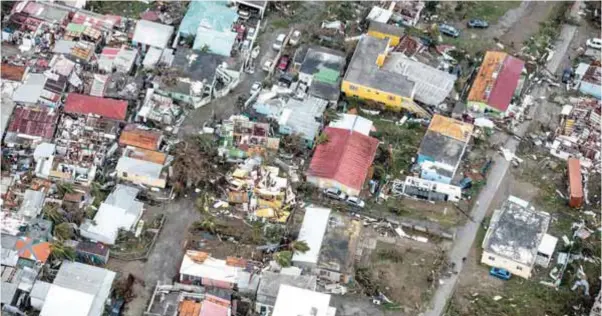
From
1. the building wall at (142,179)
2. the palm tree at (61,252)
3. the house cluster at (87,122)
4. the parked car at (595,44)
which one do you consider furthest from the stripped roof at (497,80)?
the palm tree at (61,252)

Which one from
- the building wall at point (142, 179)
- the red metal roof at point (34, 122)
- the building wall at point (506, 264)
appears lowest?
the building wall at point (142, 179)

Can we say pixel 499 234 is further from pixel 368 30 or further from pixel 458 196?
pixel 368 30

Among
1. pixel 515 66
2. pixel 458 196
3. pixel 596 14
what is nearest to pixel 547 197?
pixel 458 196

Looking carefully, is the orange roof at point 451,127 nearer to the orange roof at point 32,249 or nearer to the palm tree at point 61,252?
the palm tree at point 61,252

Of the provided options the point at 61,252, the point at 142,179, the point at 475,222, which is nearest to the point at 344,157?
the point at 475,222

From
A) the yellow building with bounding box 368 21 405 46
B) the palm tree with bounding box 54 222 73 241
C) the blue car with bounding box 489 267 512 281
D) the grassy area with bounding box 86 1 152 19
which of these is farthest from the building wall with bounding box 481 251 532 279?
the grassy area with bounding box 86 1 152 19

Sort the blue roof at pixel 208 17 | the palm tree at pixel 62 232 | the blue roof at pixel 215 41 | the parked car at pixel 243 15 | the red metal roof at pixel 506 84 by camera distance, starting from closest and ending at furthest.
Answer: the palm tree at pixel 62 232
the red metal roof at pixel 506 84
the blue roof at pixel 215 41
the blue roof at pixel 208 17
the parked car at pixel 243 15

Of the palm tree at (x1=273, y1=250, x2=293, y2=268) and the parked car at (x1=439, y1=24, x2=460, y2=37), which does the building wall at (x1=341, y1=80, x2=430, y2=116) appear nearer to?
the parked car at (x1=439, y1=24, x2=460, y2=37)

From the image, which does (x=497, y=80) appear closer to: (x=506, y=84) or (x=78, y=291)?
(x=506, y=84)
